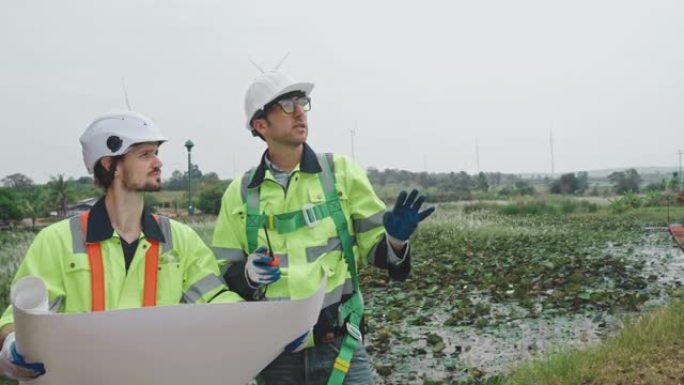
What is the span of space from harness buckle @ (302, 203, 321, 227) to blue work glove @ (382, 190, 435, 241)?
0.86 ft

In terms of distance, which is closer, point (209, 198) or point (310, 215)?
point (310, 215)

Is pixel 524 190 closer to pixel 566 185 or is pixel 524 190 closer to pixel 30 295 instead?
pixel 566 185

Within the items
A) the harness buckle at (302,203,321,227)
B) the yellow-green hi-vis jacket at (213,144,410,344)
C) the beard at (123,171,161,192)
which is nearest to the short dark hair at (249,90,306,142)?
the yellow-green hi-vis jacket at (213,144,410,344)

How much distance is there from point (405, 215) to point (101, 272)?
103 centimetres

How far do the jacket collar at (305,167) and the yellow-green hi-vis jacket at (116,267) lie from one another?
0.38 metres

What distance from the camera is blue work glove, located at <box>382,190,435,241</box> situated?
2381mm

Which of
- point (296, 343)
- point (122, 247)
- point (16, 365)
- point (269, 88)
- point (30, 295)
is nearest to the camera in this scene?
point (30, 295)

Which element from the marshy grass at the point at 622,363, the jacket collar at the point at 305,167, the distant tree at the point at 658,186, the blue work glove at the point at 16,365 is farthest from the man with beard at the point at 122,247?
the distant tree at the point at 658,186

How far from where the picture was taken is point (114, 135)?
2168mm

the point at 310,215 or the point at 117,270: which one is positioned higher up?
the point at 310,215

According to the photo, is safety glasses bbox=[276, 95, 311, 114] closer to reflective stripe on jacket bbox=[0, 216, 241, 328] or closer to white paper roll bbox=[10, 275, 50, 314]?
reflective stripe on jacket bbox=[0, 216, 241, 328]

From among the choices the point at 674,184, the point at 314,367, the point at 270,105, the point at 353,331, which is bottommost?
the point at 674,184

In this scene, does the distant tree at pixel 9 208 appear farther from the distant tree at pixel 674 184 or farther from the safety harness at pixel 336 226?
the distant tree at pixel 674 184

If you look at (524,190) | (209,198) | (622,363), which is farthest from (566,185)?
A: (622,363)
